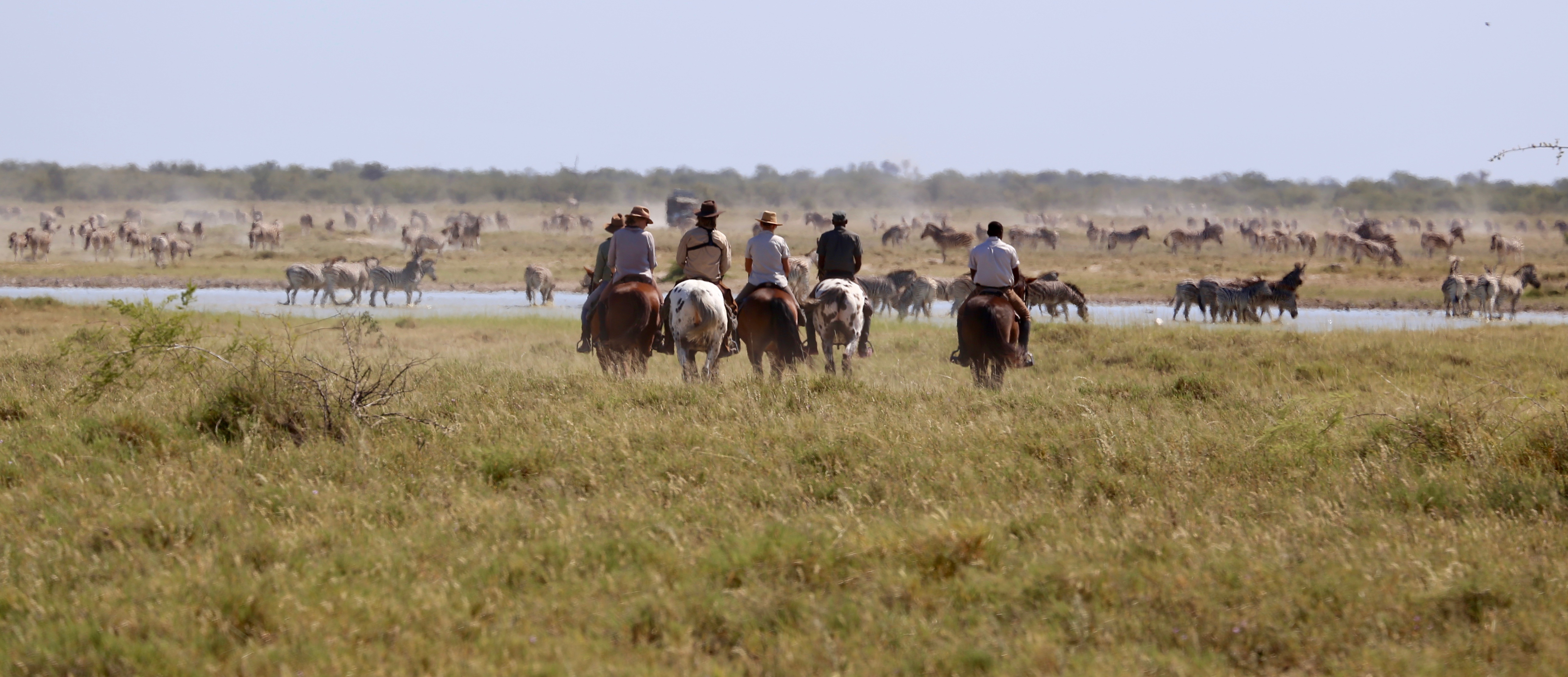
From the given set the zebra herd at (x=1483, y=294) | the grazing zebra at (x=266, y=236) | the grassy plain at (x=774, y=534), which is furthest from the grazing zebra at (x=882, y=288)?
the grazing zebra at (x=266, y=236)

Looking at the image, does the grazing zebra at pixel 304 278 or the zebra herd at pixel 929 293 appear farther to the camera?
the grazing zebra at pixel 304 278

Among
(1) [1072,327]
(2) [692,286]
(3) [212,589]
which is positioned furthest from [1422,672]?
(1) [1072,327]

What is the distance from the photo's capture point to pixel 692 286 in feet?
36.4

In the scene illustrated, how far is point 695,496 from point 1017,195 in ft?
399

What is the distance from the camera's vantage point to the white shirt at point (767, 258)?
1152 cm

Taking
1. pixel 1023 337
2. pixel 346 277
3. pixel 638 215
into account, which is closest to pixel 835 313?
pixel 1023 337

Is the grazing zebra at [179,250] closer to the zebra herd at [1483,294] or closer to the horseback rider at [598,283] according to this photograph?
the horseback rider at [598,283]

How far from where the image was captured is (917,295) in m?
27.2

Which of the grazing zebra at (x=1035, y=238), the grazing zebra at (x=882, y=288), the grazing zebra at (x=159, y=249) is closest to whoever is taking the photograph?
the grazing zebra at (x=882, y=288)

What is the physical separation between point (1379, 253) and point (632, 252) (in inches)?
1798

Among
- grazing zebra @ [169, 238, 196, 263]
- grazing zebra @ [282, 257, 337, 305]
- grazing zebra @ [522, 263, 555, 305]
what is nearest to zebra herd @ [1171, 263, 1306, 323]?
grazing zebra @ [522, 263, 555, 305]

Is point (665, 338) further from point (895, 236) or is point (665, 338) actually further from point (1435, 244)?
point (1435, 244)

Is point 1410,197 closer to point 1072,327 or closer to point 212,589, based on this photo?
point 1072,327

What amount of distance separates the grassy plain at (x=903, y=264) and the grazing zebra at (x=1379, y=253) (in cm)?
60
